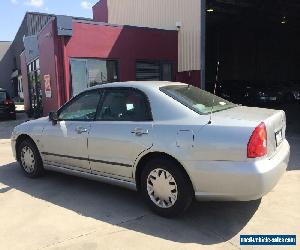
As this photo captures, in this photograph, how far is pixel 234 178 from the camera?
3.71 m

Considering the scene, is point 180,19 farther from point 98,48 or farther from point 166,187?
point 166,187

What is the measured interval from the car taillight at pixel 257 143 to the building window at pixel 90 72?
10.0m

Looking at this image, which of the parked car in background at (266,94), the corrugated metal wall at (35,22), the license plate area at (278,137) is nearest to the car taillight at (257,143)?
the license plate area at (278,137)

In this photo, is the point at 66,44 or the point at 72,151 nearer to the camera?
the point at 72,151

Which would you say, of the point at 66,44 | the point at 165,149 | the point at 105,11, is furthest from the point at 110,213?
the point at 105,11

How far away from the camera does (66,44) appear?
12.5 m

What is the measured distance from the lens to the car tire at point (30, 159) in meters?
5.94

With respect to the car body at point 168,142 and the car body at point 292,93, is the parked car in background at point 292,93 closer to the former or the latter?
the car body at point 292,93

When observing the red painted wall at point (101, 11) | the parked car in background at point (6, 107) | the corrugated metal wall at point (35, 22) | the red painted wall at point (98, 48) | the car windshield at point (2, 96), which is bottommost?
the parked car in background at point (6, 107)

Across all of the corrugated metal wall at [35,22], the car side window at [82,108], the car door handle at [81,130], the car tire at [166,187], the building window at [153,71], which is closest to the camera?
the car tire at [166,187]

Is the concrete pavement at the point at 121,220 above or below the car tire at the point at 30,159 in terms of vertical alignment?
below

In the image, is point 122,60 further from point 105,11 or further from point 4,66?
point 4,66

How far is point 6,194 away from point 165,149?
2759mm

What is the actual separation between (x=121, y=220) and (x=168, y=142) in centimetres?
110
